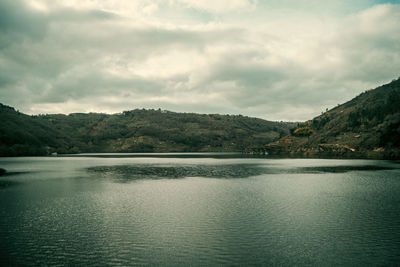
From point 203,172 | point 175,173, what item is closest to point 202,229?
point 175,173

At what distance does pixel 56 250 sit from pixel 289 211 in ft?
99.7

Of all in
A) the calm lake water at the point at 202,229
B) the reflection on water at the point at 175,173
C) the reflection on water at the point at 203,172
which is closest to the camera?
the calm lake water at the point at 202,229

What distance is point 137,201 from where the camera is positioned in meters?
51.4

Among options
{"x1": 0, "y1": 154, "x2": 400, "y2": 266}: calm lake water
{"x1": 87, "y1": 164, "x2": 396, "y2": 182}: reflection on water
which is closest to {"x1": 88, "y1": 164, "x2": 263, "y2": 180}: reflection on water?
{"x1": 87, "y1": 164, "x2": 396, "y2": 182}: reflection on water

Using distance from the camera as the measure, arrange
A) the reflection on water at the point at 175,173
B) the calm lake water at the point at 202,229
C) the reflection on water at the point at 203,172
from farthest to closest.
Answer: the reflection on water at the point at 175,173 < the reflection on water at the point at 203,172 < the calm lake water at the point at 202,229

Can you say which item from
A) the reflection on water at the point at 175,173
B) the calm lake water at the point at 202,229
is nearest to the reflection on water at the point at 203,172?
the reflection on water at the point at 175,173

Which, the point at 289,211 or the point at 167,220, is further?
the point at 289,211

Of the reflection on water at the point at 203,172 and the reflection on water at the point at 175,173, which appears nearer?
the reflection on water at the point at 203,172

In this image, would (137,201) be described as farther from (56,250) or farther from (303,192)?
(303,192)

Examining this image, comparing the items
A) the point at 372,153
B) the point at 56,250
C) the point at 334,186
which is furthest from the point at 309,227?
the point at 372,153

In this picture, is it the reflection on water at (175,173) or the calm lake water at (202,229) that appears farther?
the reflection on water at (175,173)

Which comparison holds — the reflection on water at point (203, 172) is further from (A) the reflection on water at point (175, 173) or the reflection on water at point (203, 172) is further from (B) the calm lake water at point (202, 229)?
(B) the calm lake water at point (202, 229)

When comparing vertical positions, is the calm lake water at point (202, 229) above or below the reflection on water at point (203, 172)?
below

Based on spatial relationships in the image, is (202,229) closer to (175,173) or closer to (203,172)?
(175,173)
